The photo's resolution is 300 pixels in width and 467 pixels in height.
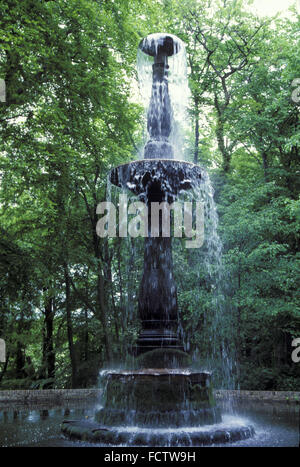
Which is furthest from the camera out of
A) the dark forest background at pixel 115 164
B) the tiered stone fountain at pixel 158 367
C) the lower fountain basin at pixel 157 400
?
the dark forest background at pixel 115 164

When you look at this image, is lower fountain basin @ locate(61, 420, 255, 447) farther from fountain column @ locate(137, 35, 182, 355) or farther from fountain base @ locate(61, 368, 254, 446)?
fountain column @ locate(137, 35, 182, 355)

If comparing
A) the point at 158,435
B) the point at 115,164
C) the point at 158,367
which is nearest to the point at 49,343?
the point at 115,164

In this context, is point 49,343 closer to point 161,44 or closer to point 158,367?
point 158,367

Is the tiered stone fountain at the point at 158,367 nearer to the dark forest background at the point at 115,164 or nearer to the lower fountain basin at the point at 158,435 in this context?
the lower fountain basin at the point at 158,435

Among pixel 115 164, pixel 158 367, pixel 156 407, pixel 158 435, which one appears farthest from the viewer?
pixel 115 164

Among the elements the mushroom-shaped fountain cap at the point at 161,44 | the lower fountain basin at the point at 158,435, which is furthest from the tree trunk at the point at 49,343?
the lower fountain basin at the point at 158,435

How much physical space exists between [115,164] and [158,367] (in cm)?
949

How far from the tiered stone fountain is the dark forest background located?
138 inches

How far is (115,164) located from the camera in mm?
14648

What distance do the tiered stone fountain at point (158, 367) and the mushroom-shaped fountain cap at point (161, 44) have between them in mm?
17

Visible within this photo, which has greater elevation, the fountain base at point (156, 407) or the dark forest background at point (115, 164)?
the dark forest background at point (115, 164)

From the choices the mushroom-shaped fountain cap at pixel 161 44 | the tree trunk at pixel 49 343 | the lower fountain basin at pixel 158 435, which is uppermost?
the mushroom-shaped fountain cap at pixel 161 44

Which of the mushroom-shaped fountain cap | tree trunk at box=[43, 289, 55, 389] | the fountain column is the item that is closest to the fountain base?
the fountain column

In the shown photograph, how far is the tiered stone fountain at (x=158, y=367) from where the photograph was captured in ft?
16.6
